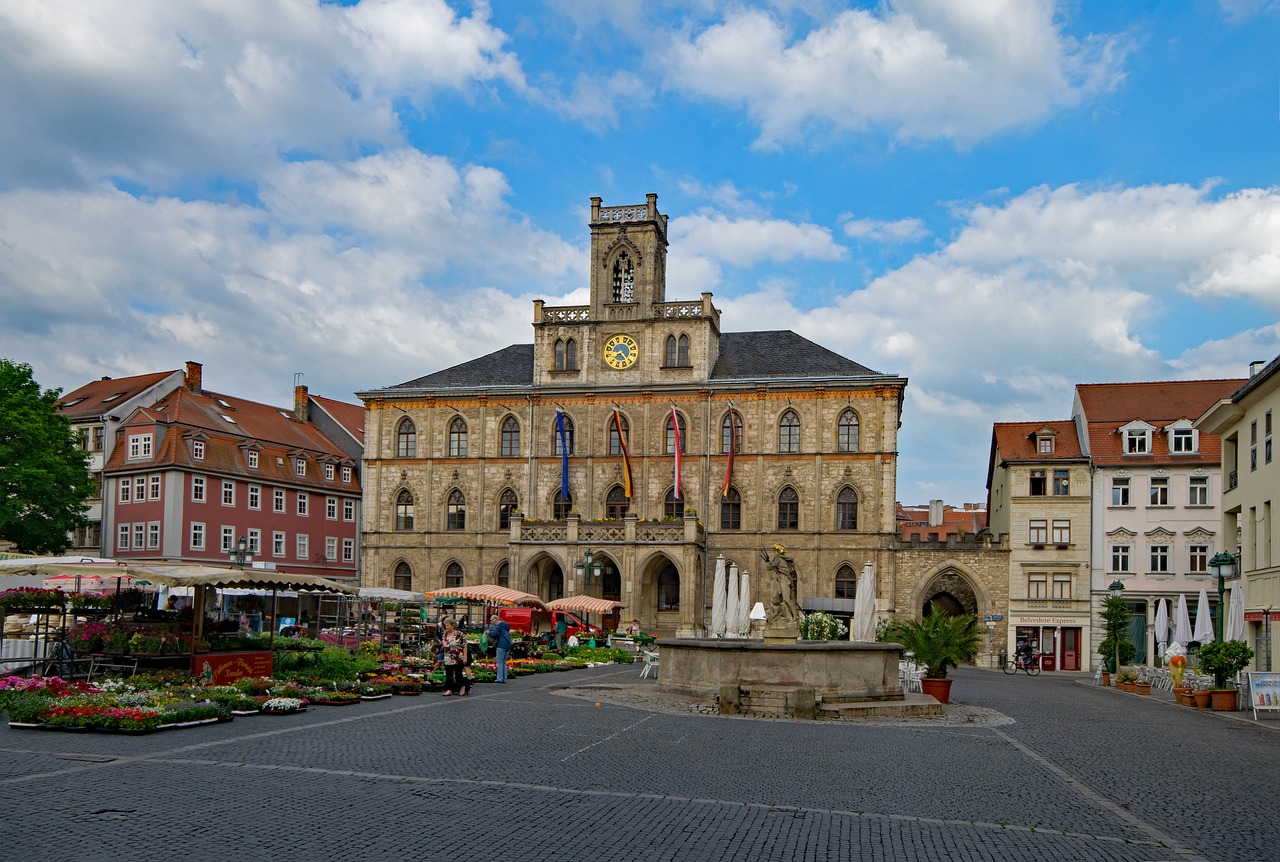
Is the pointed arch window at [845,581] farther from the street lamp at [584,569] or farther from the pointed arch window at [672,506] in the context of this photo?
the street lamp at [584,569]

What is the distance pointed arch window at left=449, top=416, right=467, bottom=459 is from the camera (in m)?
64.4

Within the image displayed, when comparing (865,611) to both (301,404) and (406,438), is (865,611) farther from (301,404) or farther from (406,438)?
(301,404)

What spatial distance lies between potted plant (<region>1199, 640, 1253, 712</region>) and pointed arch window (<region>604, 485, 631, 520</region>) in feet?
115

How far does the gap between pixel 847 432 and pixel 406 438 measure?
24.1 meters

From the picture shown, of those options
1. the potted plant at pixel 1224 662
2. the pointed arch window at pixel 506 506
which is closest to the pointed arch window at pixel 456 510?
the pointed arch window at pixel 506 506

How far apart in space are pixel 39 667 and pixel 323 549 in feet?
152

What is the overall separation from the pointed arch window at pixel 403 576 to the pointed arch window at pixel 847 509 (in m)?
23.1

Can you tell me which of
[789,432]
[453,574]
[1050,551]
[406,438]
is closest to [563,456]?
[453,574]

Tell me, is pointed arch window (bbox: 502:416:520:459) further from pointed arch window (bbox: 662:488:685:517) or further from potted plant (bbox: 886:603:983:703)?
potted plant (bbox: 886:603:983:703)

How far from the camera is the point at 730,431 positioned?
2395 inches

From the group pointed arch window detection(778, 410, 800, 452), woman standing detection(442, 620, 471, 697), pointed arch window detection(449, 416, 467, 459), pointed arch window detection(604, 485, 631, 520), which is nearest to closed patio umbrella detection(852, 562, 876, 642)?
woman standing detection(442, 620, 471, 697)

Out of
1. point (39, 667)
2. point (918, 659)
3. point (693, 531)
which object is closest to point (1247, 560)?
point (918, 659)

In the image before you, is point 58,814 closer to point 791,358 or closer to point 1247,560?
point 1247,560

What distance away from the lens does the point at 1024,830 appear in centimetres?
1150
